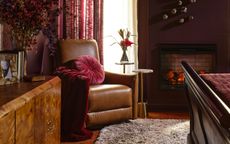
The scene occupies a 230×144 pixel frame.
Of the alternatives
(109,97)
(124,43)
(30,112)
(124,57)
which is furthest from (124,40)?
(30,112)

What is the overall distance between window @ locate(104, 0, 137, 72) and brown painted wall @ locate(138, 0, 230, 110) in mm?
110

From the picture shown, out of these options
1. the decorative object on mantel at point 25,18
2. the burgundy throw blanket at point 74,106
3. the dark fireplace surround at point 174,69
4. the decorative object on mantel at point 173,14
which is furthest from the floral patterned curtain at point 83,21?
the decorative object on mantel at point 25,18

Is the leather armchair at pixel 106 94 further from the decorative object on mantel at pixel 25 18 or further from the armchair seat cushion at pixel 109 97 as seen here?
the decorative object on mantel at pixel 25 18

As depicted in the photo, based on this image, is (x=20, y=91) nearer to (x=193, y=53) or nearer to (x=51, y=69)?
(x=51, y=69)

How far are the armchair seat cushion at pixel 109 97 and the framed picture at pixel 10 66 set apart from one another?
1.66 metres

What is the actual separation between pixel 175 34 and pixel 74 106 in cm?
231

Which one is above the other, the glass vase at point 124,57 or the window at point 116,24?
the window at point 116,24

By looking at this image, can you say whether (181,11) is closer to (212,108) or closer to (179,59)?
(179,59)

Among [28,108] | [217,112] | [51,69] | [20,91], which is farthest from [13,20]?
[51,69]

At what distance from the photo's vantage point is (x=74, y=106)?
3.72 metres

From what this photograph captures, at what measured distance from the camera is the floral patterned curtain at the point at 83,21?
505cm

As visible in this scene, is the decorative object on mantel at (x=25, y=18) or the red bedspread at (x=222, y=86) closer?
the red bedspread at (x=222, y=86)

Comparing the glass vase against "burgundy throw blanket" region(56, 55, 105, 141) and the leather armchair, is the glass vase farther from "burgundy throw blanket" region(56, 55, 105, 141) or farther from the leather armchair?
"burgundy throw blanket" region(56, 55, 105, 141)

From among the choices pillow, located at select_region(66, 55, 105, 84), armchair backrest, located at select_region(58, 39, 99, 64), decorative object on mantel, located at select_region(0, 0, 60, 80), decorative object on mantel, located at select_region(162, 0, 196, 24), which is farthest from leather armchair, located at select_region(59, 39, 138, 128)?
decorative object on mantel, located at select_region(0, 0, 60, 80)
